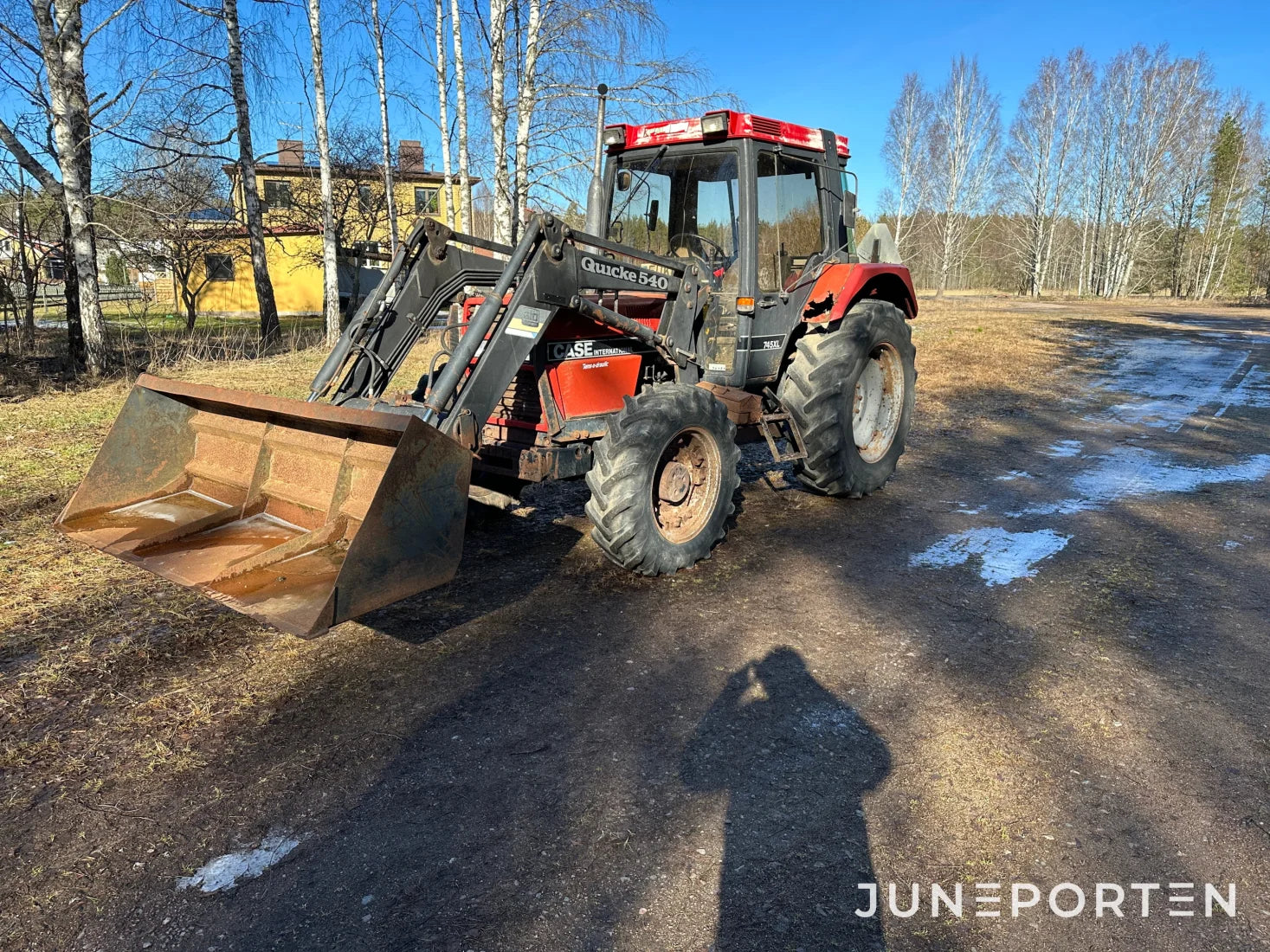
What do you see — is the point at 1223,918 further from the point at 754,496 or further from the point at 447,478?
the point at 754,496

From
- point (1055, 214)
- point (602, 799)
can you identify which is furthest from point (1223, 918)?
point (1055, 214)

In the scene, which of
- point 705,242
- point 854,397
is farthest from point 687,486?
point 854,397

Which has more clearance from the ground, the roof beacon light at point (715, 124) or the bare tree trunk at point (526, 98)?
the bare tree trunk at point (526, 98)

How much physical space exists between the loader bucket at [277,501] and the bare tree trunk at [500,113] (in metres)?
9.28

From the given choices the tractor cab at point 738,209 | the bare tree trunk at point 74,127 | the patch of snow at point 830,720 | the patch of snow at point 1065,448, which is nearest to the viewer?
the patch of snow at point 830,720

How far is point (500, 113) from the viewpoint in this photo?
12461mm

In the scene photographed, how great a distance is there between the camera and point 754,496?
21.1ft

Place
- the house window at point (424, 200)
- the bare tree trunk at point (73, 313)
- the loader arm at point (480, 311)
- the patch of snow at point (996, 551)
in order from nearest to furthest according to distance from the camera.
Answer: the loader arm at point (480, 311) → the patch of snow at point (996, 551) → the bare tree trunk at point (73, 313) → the house window at point (424, 200)

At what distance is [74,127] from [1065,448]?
11869 mm

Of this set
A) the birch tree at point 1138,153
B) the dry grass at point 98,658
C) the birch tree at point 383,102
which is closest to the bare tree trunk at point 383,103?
the birch tree at point 383,102

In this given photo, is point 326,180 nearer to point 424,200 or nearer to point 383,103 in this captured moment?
point 383,103

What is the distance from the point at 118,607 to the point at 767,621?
11.1ft

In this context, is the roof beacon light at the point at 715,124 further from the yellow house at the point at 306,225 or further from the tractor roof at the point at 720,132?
the yellow house at the point at 306,225

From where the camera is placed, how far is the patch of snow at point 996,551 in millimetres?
4852
